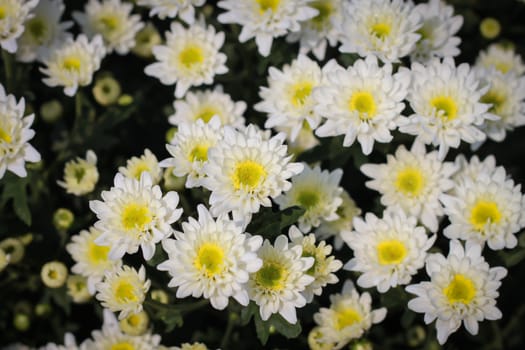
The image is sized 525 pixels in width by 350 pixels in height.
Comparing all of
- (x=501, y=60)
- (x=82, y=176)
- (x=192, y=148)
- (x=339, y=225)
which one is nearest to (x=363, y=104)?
(x=339, y=225)

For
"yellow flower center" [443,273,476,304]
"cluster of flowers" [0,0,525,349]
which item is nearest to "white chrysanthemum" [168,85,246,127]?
"cluster of flowers" [0,0,525,349]

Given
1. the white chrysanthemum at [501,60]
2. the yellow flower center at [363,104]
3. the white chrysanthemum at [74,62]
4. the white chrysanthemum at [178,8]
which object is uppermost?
the white chrysanthemum at [178,8]

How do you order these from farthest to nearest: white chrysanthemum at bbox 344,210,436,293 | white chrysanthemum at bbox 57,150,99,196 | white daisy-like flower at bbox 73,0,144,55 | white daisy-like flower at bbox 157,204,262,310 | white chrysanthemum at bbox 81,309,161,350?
white daisy-like flower at bbox 73,0,144,55, white chrysanthemum at bbox 57,150,99,196, white chrysanthemum at bbox 81,309,161,350, white chrysanthemum at bbox 344,210,436,293, white daisy-like flower at bbox 157,204,262,310

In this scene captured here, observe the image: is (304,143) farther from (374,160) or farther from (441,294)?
(441,294)

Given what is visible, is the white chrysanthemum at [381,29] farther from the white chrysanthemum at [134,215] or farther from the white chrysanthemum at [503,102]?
the white chrysanthemum at [134,215]

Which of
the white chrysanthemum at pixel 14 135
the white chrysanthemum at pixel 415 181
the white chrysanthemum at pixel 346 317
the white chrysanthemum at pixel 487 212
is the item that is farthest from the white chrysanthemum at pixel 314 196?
the white chrysanthemum at pixel 14 135

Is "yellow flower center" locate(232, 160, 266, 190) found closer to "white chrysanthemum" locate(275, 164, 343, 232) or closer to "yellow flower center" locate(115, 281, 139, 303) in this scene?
"white chrysanthemum" locate(275, 164, 343, 232)

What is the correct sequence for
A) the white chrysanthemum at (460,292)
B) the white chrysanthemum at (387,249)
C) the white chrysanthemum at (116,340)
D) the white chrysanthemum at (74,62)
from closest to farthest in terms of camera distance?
1. the white chrysanthemum at (460,292)
2. the white chrysanthemum at (387,249)
3. the white chrysanthemum at (116,340)
4. the white chrysanthemum at (74,62)
